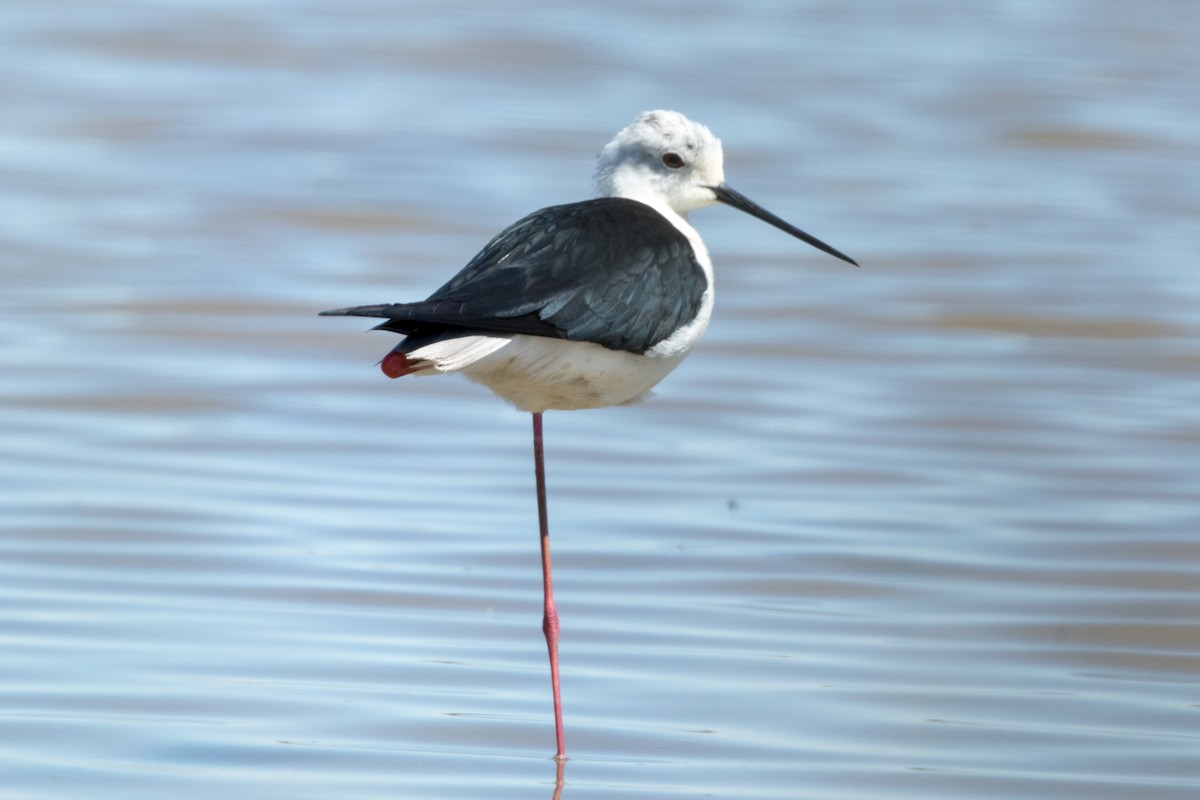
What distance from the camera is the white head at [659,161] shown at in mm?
4727

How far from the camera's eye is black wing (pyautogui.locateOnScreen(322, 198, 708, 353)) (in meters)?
3.90

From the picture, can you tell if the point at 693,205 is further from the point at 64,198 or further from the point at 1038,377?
the point at 64,198

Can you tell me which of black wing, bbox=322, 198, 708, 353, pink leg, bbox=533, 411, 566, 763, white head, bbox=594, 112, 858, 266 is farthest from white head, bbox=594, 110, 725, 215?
pink leg, bbox=533, 411, 566, 763

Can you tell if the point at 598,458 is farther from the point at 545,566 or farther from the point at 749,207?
the point at 545,566

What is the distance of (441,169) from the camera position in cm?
1066

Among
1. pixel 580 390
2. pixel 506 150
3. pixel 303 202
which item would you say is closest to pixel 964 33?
pixel 506 150

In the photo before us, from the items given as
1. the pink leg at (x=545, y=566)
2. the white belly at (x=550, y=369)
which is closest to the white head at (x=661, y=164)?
the white belly at (x=550, y=369)

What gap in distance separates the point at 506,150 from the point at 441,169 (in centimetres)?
52

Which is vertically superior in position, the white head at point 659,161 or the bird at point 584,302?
the white head at point 659,161

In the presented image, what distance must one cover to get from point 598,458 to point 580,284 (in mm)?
2298

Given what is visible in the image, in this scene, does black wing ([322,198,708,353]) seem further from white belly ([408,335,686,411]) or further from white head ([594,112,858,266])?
white head ([594,112,858,266])

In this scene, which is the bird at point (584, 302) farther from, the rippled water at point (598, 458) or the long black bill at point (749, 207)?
the rippled water at point (598, 458)

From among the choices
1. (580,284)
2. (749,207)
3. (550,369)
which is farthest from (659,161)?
(550,369)

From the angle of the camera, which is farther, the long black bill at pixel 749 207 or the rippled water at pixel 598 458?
the long black bill at pixel 749 207
